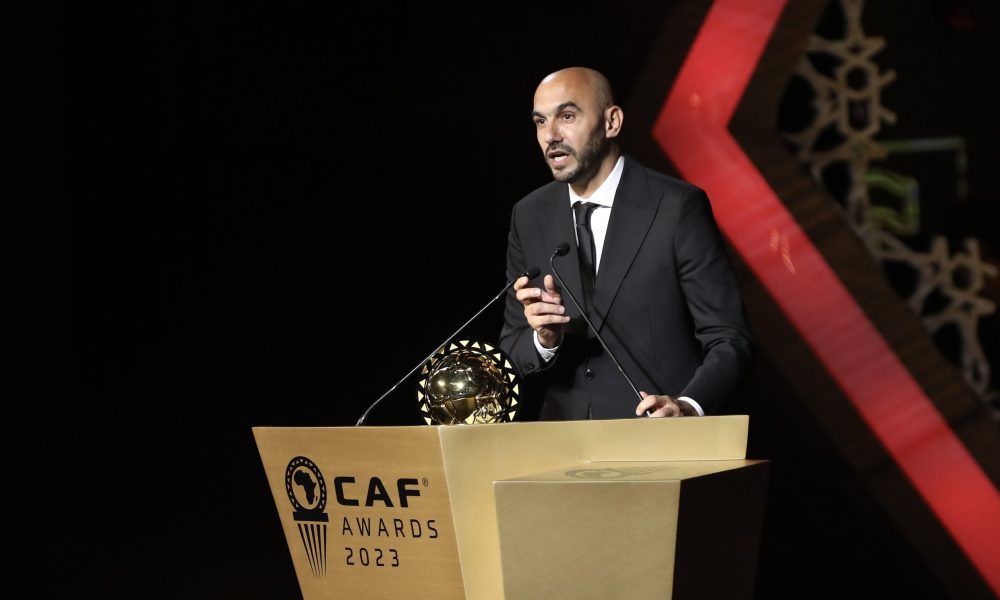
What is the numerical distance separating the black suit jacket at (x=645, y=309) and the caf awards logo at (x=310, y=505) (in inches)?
22.0

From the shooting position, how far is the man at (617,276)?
6.75 feet

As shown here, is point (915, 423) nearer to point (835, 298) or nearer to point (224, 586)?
point (835, 298)

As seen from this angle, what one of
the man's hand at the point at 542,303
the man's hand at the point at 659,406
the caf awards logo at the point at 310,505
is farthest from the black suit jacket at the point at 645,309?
the caf awards logo at the point at 310,505

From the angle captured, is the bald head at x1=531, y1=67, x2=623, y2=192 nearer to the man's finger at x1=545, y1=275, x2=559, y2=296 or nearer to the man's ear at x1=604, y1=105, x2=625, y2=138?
the man's ear at x1=604, y1=105, x2=625, y2=138

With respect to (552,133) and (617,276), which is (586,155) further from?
(617,276)

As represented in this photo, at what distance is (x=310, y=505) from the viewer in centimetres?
161

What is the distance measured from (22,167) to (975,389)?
9.67 feet

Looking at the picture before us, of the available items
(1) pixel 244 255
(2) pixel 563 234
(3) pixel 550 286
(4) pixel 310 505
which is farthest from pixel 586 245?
(1) pixel 244 255

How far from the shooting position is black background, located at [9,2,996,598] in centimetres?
283

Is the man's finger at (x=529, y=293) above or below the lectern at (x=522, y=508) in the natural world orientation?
above

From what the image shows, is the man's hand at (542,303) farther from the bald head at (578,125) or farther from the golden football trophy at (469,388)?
the bald head at (578,125)

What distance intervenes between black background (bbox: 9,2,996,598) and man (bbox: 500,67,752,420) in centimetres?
106

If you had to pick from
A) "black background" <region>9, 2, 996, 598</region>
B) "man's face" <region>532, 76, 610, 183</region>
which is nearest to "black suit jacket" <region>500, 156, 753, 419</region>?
"man's face" <region>532, 76, 610, 183</region>

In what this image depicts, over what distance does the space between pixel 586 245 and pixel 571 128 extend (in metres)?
0.24
